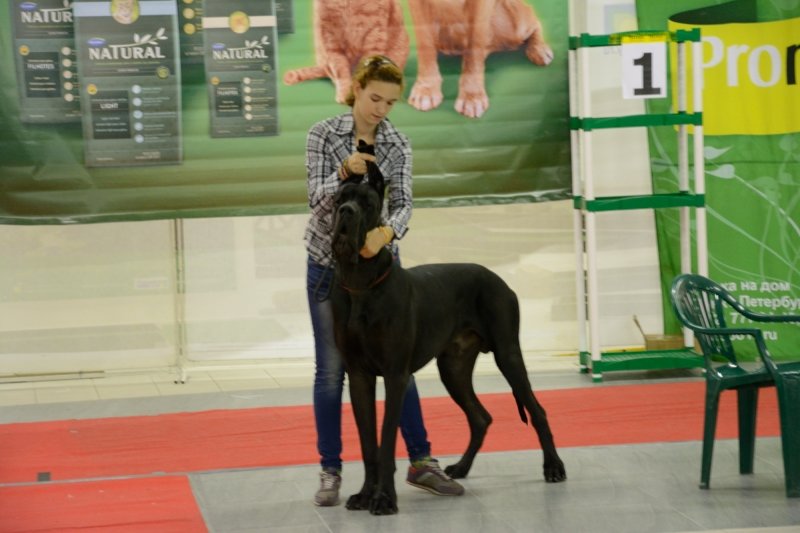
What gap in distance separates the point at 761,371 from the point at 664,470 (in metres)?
0.64

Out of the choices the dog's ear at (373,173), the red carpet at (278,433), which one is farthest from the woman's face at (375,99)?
the red carpet at (278,433)

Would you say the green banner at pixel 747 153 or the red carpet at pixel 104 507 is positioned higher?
the green banner at pixel 747 153

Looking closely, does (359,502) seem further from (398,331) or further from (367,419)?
(398,331)

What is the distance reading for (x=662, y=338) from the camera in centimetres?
758

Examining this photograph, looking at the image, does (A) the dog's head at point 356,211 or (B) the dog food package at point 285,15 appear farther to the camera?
A: (B) the dog food package at point 285,15

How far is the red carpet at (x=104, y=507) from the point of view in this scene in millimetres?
4359

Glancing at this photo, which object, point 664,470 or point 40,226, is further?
point 40,226

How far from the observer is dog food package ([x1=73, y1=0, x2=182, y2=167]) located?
23.8ft

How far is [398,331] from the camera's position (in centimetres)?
424

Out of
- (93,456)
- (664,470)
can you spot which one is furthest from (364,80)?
(93,456)

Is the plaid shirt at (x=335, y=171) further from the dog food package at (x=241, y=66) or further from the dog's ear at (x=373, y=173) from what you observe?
the dog food package at (x=241, y=66)

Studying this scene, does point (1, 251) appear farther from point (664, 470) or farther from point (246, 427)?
point (664, 470)

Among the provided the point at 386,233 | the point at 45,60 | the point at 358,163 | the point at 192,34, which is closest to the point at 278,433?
the point at 386,233

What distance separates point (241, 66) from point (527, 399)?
3.38 m
